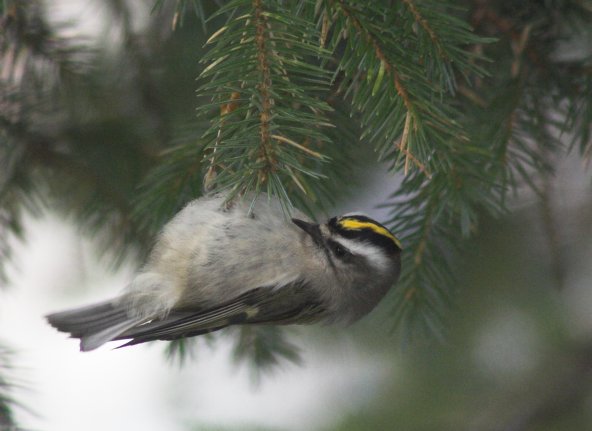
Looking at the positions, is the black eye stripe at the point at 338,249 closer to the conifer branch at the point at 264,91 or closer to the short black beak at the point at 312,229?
the short black beak at the point at 312,229

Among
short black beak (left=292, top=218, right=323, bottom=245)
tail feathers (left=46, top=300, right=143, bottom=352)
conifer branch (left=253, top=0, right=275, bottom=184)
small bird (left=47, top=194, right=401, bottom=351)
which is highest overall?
conifer branch (left=253, top=0, right=275, bottom=184)

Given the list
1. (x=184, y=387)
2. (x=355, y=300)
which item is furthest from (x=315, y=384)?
(x=355, y=300)

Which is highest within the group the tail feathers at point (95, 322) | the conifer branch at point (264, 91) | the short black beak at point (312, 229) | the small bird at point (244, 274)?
the conifer branch at point (264, 91)

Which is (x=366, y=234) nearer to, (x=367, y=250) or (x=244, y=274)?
(x=367, y=250)

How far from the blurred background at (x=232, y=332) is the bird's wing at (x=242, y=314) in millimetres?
169

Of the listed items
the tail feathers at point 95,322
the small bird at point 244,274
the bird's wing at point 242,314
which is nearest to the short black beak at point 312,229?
the small bird at point 244,274

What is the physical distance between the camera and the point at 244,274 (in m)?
1.67

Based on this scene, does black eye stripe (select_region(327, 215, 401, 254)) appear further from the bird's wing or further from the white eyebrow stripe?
the bird's wing

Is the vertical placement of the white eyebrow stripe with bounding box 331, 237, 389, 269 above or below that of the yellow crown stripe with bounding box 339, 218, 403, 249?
below

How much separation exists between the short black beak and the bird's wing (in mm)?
118

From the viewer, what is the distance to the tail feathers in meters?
1.59

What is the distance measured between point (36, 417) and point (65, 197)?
2.39ft

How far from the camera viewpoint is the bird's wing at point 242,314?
61.0 inches

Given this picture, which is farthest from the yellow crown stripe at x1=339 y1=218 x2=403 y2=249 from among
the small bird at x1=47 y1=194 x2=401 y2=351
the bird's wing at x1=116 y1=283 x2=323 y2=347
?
the bird's wing at x1=116 y1=283 x2=323 y2=347
